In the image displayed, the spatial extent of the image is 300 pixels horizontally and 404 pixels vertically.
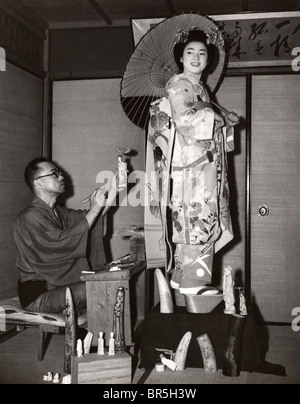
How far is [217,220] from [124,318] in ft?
2.86

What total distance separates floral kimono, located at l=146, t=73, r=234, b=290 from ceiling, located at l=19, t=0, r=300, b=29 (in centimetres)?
130

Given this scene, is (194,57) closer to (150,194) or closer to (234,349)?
(150,194)

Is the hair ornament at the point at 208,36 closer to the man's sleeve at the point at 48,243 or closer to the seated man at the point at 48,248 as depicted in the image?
the seated man at the point at 48,248

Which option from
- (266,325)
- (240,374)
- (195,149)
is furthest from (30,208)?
(266,325)

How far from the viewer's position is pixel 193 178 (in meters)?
3.28

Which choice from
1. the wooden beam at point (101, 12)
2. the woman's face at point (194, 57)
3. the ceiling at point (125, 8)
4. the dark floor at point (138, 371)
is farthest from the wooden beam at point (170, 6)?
the dark floor at point (138, 371)

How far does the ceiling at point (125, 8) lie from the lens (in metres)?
4.27

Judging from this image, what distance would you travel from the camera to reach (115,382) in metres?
2.93

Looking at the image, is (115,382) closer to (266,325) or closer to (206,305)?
(206,305)

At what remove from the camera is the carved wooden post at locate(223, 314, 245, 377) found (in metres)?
3.10

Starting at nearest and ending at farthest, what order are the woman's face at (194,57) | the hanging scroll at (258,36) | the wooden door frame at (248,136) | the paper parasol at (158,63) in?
1. the woman's face at (194,57)
2. the paper parasol at (158,63)
3. the hanging scroll at (258,36)
4. the wooden door frame at (248,136)

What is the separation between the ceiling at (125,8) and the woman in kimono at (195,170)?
108 centimetres
